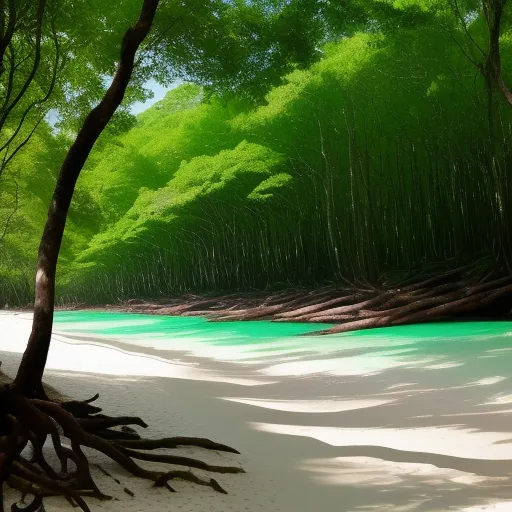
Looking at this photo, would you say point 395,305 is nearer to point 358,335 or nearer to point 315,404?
point 358,335

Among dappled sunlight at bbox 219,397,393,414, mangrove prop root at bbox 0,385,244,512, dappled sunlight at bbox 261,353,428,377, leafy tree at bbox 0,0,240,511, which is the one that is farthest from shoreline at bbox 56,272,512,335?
leafy tree at bbox 0,0,240,511

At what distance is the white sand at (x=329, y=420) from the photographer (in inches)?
128

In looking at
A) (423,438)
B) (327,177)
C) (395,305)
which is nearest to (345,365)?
(423,438)

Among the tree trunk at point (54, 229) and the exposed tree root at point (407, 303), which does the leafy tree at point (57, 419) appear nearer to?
the tree trunk at point (54, 229)

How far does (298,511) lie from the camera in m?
3.07

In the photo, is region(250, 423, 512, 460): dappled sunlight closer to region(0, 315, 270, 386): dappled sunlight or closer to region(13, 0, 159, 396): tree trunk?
region(13, 0, 159, 396): tree trunk

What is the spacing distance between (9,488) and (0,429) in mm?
393

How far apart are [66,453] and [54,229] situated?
4.03 feet

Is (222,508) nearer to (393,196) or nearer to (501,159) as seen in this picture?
(501,159)

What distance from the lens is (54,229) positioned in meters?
3.79

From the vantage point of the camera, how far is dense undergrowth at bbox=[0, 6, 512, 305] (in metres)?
15.0

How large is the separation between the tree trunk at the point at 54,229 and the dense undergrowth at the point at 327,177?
237 inches

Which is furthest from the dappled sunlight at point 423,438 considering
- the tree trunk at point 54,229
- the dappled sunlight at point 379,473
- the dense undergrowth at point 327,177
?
the dense undergrowth at point 327,177

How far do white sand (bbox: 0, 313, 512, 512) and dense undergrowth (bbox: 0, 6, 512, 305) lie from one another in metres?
4.25
